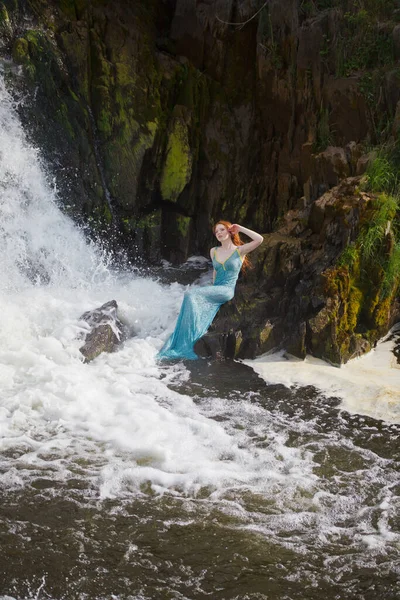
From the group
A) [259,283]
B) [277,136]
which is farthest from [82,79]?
[259,283]

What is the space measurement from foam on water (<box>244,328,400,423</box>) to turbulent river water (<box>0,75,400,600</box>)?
0.09ft

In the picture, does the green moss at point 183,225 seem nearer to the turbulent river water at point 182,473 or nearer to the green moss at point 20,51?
the green moss at point 20,51

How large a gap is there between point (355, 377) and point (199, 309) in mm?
1787

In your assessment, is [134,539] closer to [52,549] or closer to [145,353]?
[52,549]

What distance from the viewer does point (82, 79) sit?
10.5 metres

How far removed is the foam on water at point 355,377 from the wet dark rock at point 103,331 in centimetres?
147

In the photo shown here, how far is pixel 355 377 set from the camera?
6391 millimetres

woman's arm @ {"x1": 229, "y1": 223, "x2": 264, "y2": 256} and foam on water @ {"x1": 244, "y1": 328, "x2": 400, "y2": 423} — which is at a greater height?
woman's arm @ {"x1": 229, "y1": 223, "x2": 264, "y2": 256}

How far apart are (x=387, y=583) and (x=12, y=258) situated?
7.14 m

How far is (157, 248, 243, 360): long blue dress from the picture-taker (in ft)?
23.0

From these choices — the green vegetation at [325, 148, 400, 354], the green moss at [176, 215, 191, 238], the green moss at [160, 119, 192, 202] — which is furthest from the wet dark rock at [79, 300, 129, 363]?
the green moss at [160, 119, 192, 202]

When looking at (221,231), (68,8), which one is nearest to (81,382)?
(221,231)

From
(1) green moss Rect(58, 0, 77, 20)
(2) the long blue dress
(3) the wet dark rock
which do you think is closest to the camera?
(3) the wet dark rock

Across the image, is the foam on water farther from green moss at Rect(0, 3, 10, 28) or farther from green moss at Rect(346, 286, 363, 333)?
green moss at Rect(0, 3, 10, 28)
